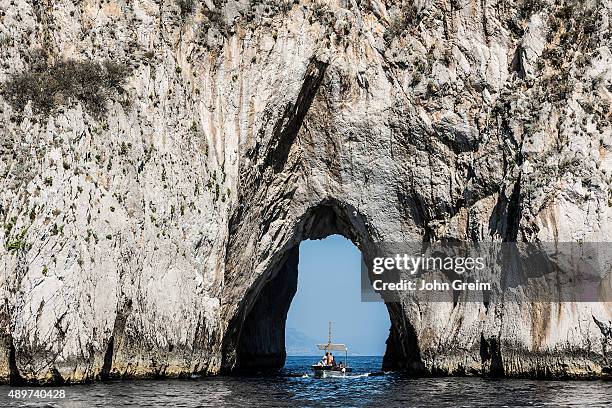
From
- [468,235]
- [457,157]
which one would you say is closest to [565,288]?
[468,235]

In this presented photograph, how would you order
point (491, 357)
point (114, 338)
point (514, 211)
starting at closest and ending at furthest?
point (114, 338) → point (514, 211) → point (491, 357)

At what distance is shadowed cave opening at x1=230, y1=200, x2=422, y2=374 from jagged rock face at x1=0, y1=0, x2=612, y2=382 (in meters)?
0.41

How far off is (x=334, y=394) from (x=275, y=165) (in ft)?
50.4

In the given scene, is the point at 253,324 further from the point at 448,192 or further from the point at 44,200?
the point at 44,200

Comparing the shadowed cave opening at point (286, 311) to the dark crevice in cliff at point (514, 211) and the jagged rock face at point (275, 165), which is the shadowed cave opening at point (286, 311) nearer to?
the jagged rock face at point (275, 165)

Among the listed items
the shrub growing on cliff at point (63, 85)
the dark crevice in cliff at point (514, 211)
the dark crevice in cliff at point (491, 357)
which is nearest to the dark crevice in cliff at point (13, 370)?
the shrub growing on cliff at point (63, 85)

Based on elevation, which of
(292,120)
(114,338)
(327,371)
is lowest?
(327,371)

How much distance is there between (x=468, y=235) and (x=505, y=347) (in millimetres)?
7215

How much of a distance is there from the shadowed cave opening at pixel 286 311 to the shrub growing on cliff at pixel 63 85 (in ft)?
47.7

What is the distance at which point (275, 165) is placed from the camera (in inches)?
1916

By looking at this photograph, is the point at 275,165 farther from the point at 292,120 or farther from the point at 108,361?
the point at 108,361

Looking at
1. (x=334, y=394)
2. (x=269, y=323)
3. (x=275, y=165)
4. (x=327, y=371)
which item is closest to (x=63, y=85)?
(x=275, y=165)

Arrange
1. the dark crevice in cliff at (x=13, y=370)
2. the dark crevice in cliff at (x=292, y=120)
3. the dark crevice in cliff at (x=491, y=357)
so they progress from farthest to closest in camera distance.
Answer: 1. the dark crevice in cliff at (x=292, y=120)
2. the dark crevice in cliff at (x=491, y=357)
3. the dark crevice in cliff at (x=13, y=370)

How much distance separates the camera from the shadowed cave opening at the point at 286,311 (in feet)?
166
